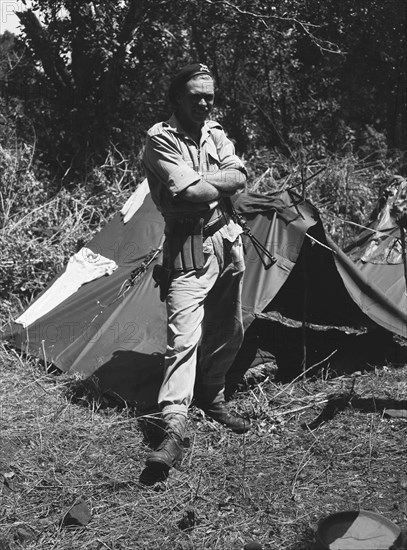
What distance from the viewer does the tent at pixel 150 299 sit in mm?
4949

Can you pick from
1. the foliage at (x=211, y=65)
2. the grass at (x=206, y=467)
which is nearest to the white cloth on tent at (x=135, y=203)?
the grass at (x=206, y=467)

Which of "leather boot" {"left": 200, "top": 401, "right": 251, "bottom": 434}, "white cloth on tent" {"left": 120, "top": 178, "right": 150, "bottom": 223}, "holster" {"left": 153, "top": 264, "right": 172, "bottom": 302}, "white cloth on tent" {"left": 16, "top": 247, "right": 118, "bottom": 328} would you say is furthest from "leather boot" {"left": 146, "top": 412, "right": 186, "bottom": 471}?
"white cloth on tent" {"left": 120, "top": 178, "right": 150, "bottom": 223}

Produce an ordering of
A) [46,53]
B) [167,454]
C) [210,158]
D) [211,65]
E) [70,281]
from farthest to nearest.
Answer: [211,65] → [46,53] → [70,281] → [210,158] → [167,454]

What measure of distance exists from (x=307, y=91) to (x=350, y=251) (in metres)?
5.25

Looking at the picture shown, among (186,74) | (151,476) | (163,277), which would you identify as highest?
(186,74)

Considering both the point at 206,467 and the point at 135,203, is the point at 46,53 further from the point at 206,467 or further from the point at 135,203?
the point at 206,467

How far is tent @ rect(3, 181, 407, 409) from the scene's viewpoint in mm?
4949

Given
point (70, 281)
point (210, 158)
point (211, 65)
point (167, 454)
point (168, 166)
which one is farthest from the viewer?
point (211, 65)

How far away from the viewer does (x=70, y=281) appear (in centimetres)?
593

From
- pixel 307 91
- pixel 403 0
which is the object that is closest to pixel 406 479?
pixel 307 91

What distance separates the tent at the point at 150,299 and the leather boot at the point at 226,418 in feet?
1.21

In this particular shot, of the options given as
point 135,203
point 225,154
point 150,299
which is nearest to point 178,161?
point 225,154

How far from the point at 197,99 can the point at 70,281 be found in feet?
7.21

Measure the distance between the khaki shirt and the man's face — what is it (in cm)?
10
